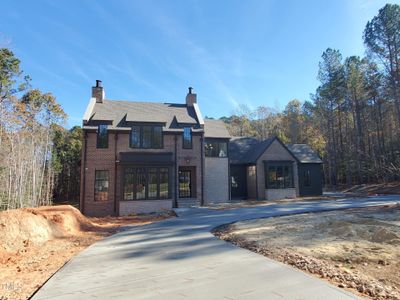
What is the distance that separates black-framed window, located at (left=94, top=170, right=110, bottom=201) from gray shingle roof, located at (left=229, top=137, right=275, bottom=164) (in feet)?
36.6

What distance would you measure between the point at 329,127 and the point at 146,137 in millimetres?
29825

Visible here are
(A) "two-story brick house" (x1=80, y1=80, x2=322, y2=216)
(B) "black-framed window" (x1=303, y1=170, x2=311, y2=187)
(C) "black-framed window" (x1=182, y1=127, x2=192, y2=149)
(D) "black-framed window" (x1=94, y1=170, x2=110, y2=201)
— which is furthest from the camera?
(B) "black-framed window" (x1=303, y1=170, x2=311, y2=187)


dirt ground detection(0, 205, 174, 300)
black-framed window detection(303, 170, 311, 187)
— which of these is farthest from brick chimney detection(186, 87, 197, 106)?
dirt ground detection(0, 205, 174, 300)

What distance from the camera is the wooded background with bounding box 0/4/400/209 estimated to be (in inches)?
705

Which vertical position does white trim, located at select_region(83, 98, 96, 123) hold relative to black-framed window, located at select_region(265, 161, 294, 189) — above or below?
above

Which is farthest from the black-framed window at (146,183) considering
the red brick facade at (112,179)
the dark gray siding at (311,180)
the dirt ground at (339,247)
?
the dark gray siding at (311,180)

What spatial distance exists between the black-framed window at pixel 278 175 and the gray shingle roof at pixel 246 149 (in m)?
1.51

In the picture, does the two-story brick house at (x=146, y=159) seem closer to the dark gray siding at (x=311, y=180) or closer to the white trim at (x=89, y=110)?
the white trim at (x=89, y=110)

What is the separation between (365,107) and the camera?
36.2 metres

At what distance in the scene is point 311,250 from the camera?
722cm

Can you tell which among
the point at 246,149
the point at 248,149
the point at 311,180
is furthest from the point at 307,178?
the point at 246,149

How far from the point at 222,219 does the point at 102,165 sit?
9.75 metres

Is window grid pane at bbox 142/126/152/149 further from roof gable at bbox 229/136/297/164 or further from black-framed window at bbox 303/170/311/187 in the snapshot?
black-framed window at bbox 303/170/311/187

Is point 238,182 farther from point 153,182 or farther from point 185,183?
point 153,182
